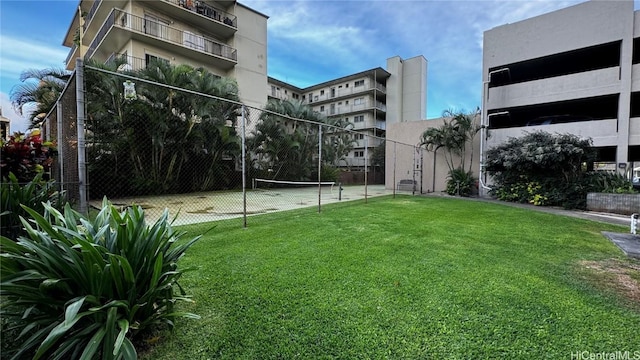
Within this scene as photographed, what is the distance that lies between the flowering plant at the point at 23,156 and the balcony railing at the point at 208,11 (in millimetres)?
13948

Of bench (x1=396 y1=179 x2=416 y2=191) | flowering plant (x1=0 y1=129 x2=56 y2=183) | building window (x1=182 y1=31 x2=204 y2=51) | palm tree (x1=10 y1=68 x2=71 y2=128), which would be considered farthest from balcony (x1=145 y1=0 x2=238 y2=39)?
flowering plant (x1=0 y1=129 x2=56 y2=183)

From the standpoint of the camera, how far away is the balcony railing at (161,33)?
12.7 metres

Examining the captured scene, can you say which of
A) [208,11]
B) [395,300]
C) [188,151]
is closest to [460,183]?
[395,300]

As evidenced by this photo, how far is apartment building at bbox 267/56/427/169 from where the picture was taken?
27984mm

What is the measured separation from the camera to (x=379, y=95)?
96.1 feet

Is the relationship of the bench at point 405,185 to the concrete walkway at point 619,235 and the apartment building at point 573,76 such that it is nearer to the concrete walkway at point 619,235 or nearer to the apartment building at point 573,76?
the apartment building at point 573,76

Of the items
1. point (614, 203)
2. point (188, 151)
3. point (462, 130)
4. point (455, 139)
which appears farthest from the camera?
point (455, 139)

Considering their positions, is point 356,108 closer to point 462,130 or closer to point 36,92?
point 462,130

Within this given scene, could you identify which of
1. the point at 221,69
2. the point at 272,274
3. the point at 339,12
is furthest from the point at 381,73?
the point at 272,274

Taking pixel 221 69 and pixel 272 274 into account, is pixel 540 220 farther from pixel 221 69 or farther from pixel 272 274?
pixel 221 69

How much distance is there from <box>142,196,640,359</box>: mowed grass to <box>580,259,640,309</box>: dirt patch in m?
0.09

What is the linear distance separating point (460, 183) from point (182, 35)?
51.3ft

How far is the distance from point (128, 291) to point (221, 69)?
57.7 feet

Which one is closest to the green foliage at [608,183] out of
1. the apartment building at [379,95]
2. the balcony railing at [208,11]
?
the balcony railing at [208,11]
